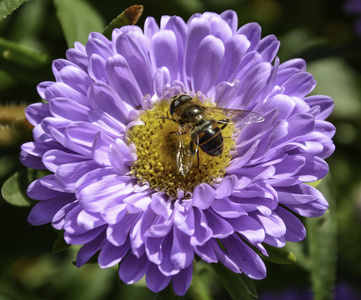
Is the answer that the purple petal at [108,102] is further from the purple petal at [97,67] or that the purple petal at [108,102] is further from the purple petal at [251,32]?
the purple petal at [251,32]

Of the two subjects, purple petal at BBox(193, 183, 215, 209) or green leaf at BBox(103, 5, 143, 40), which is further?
green leaf at BBox(103, 5, 143, 40)

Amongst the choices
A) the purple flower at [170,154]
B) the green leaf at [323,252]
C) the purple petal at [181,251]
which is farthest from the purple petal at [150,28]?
the green leaf at [323,252]

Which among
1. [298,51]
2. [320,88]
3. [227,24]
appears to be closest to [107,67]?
[227,24]

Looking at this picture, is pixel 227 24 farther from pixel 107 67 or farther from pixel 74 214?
pixel 74 214

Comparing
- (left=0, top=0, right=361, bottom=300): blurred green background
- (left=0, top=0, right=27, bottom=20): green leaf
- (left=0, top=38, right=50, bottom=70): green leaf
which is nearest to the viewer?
(left=0, top=0, right=27, bottom=20): green leaf

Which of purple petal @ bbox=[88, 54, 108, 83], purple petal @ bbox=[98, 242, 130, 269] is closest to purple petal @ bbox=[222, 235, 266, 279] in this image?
purple petal @ bbox=[98, 242, 130, 269]

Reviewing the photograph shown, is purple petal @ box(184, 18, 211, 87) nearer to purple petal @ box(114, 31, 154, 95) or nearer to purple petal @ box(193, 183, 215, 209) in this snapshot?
purple petal @ box(114, 31, 154, 95)

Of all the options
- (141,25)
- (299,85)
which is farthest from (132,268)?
(141,25)
